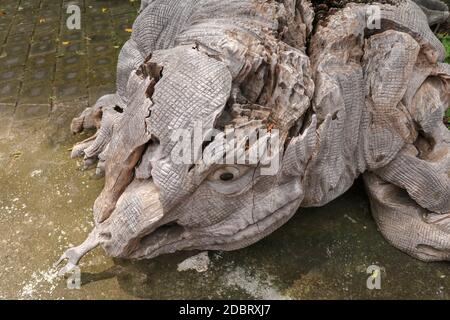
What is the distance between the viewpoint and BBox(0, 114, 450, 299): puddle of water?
2488 millimetres

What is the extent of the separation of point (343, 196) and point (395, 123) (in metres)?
0.73

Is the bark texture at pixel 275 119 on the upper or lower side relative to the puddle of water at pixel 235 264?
upper

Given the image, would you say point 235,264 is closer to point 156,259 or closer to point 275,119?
point 156,259

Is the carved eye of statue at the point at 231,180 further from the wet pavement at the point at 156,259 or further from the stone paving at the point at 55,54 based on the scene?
the stone paving at the point at 55,54

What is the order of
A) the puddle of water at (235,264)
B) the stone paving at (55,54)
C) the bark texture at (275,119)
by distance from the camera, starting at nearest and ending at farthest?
the bark texture at (275,119)
the puddle of water at (235,264)
the stone paving at (55,54)

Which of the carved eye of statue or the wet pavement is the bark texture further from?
the wet pavement

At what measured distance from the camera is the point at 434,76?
8.95 ft

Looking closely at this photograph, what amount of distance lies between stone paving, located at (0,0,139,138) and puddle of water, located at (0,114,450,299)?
124 cm

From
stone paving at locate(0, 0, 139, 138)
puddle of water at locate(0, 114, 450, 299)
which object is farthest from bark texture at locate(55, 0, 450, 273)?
stone paving at locate(0, 0, 139, 138)

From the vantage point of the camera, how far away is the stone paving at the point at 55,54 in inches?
163

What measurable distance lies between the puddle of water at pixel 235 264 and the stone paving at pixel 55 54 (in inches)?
48.9

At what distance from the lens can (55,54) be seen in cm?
488

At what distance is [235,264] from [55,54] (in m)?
3.48

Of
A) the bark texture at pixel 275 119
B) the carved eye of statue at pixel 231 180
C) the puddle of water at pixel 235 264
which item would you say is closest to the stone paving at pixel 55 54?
the puddle of water at pixel 235 264
